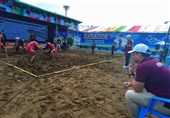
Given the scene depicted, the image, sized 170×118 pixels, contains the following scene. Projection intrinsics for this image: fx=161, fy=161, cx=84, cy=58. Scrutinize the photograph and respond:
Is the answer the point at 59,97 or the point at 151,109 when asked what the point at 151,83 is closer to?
the point at 151,109

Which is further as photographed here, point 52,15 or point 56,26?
point 56,26

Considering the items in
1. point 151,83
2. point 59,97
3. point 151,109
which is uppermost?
point 151,83

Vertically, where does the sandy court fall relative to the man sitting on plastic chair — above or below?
below

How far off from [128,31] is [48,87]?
2005cm

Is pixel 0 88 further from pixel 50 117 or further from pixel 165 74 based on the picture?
pixel 165 74

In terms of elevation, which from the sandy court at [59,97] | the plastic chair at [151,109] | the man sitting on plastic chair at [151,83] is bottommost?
the sandy court at [59,97]

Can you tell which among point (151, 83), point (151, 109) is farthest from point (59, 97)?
point (151, 83)

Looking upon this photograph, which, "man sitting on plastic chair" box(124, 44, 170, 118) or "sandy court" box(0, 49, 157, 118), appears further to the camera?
"sandy court" box(0, 49, 157, 118)

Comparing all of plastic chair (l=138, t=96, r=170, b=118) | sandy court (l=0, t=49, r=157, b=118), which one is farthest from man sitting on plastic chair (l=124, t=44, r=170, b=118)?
sandy court (l=0, t=49, r=157, b=118)

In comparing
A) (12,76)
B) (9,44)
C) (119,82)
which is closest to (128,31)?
(9,44)

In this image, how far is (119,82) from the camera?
6062mm

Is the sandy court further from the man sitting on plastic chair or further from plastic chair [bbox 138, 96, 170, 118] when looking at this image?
the man sitting on plastic chair

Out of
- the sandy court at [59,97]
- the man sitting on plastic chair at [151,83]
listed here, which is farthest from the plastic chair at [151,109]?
the sandy court at [59,97]

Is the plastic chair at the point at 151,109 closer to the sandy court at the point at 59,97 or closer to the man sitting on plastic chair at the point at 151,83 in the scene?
the man sitting on plastic chair at the point at 151,83
